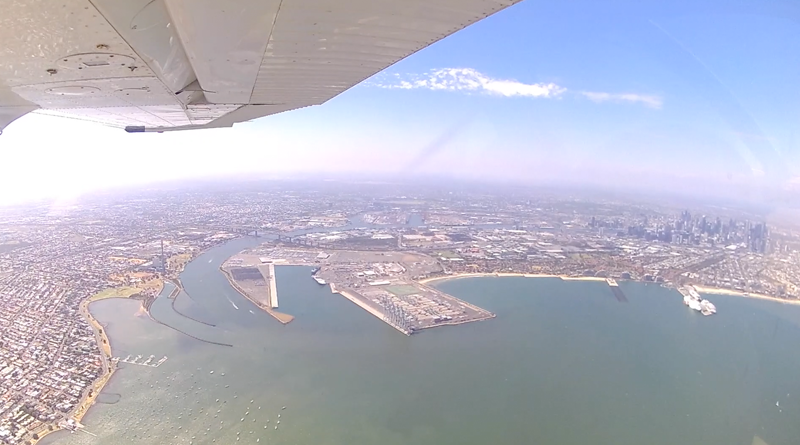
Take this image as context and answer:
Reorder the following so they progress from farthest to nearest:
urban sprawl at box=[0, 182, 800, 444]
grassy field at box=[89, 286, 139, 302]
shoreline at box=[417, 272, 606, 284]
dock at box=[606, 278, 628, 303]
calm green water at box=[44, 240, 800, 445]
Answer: shoreline at box=[417, 272, 606, 284], dock at box=[606, 278, 628, 303], grassy field at box=[89, 286, 139, 302], urban sprawl at box=[0, 182, 800, 444], calm green water at box=[44, 240, 800, 445]

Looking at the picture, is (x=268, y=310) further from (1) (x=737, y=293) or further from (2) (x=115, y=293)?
(1) (x=737, y=293)

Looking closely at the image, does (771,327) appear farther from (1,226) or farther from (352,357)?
(1,226)

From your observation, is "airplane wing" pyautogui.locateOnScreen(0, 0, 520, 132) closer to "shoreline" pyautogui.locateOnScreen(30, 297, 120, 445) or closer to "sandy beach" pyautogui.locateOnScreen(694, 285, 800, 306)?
"shoreline" pyautogui.locateOnScreen(30, 297, 120, 445)

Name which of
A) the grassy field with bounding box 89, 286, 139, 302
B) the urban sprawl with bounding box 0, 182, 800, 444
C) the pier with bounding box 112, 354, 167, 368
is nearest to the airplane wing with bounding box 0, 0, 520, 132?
the urban sprawl with bounding box 0, 182, 800, 444

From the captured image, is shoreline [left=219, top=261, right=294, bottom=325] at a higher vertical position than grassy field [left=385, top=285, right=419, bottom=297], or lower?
lower

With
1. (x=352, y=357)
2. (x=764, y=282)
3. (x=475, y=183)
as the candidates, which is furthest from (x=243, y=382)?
(x=475, y=183)

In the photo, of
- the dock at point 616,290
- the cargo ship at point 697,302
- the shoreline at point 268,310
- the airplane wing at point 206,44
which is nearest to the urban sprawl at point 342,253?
the dock at point 616,290
